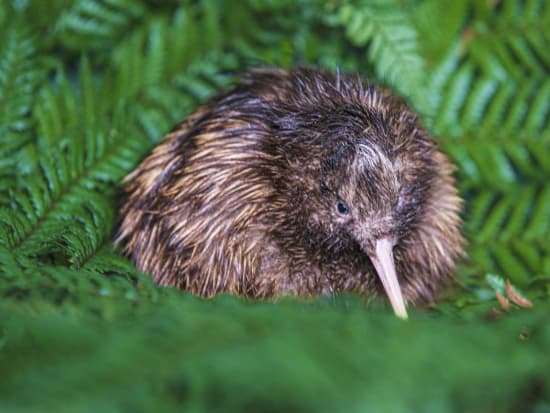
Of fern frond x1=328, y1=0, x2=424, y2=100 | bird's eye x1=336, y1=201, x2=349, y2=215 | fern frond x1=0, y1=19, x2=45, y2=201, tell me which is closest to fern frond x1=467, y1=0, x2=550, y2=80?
fern frond x1=328, y1=0, x2=424, y2=100

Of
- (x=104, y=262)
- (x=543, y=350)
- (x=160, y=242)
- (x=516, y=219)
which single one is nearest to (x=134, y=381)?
(x=543, y=350)

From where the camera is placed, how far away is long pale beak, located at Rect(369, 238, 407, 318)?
6.63 feet

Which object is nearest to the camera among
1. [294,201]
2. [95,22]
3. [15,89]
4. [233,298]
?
[233,298]

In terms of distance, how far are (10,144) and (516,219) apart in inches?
69.8

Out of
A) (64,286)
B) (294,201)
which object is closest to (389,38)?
(294,201)

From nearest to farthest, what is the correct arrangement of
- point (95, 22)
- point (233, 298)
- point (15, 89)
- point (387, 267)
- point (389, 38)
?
point (233, 298)
point (387, 267)
point (15, 89)
point (389, 38)
point (95, 22)

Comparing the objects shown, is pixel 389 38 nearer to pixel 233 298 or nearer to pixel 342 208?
pixel 342 208

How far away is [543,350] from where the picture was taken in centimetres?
125

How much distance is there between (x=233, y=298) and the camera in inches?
60.0

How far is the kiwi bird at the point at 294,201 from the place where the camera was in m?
2.09

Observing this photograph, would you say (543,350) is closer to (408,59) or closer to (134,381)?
(134,381)

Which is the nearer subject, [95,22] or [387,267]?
[387,267]

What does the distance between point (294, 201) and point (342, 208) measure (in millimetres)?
160

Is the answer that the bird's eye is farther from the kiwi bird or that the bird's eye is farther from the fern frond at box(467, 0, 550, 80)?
the fern frond at box(467, 0, 550, 80)
